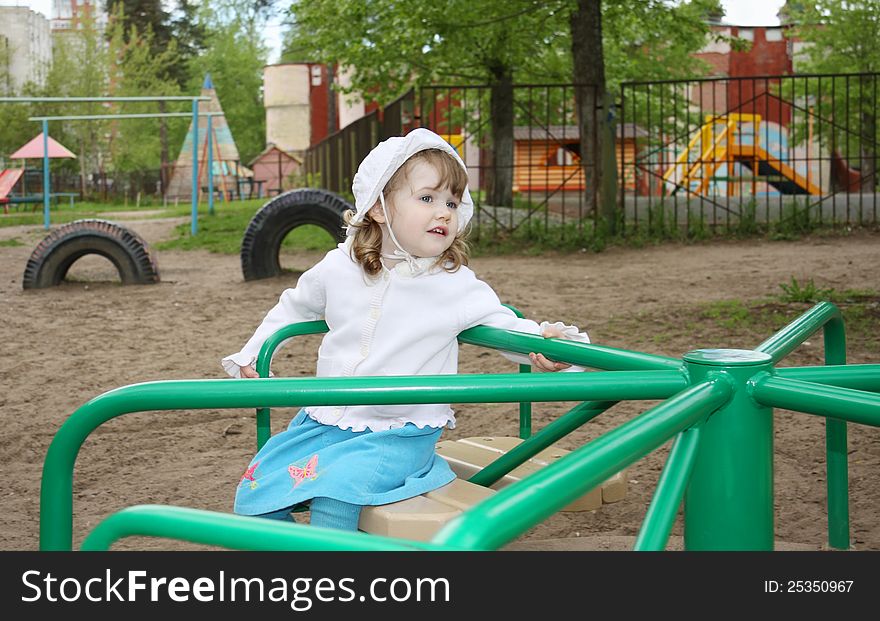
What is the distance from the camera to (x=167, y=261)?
440 inches

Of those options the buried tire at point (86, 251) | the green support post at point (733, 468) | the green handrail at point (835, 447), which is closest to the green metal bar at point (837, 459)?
the green handrail at point (835, 447)

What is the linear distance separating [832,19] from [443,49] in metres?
12.4

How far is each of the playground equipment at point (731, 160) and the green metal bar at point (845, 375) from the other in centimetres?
761

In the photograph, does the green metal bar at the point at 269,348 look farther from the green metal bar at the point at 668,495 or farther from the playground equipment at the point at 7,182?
the playground equipment at the point at 7,182

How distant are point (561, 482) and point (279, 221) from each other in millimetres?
7872

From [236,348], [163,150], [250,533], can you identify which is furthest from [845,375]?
[163,150]

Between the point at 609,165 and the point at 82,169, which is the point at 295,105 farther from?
the point at 609,165

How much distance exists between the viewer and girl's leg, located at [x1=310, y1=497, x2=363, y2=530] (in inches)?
Answer: 79.2

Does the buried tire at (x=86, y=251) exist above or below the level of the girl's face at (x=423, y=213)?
below

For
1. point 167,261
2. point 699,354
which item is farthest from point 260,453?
point 167,261

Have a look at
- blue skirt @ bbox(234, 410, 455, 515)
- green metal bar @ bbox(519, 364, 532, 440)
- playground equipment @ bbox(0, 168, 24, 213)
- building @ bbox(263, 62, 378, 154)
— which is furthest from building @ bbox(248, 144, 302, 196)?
blue skirt @ bbox(234, 410, 455, 515)

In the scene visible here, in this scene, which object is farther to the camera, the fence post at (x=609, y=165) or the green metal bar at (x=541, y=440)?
the fence post at (x=609, y=165)

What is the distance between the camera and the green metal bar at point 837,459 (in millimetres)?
2434
